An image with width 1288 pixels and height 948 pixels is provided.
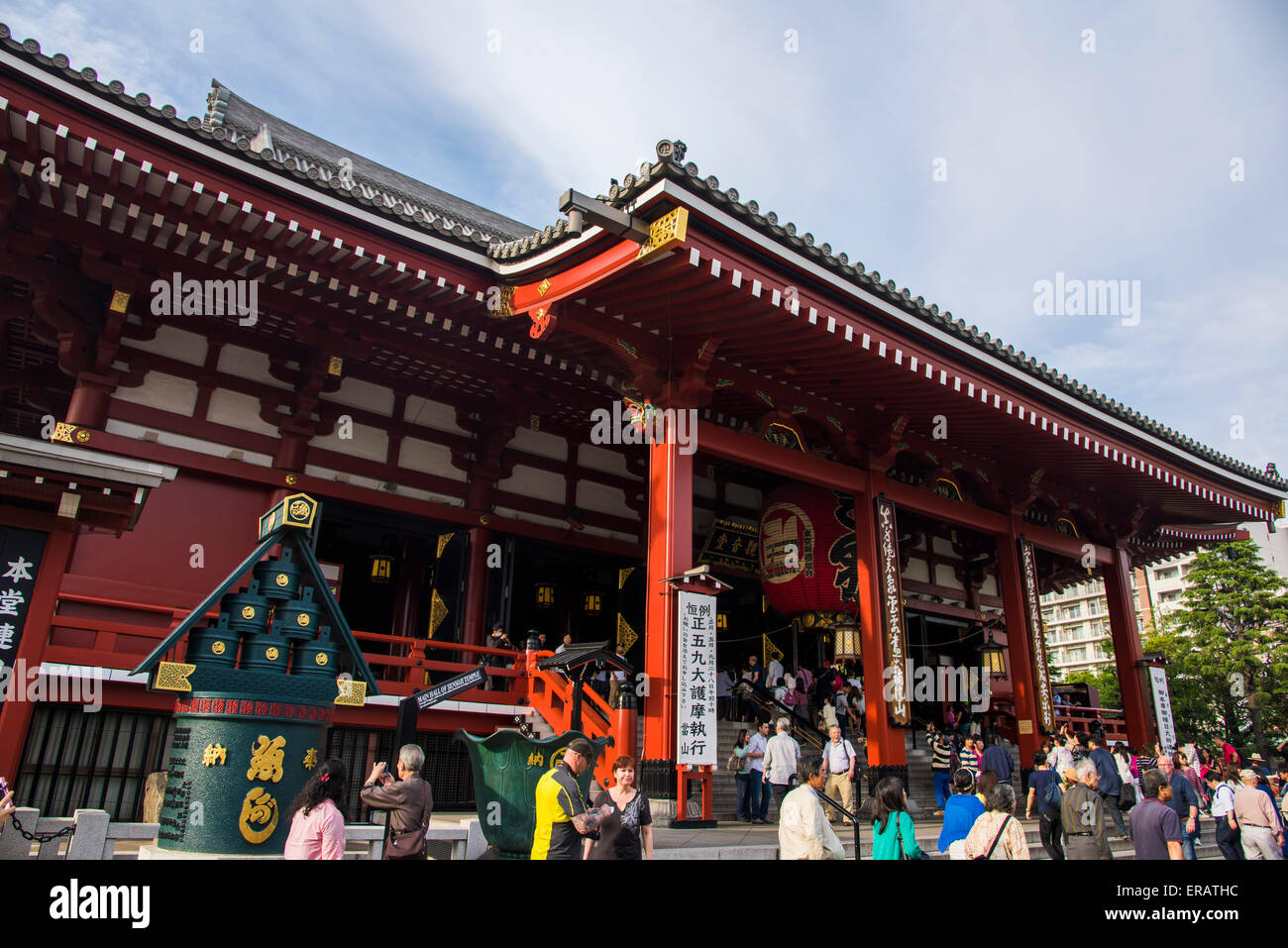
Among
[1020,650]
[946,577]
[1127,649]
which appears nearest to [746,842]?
[1020,650]

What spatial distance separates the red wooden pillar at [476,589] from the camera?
37.8 feet

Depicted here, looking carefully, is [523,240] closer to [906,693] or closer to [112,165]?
[112,165]

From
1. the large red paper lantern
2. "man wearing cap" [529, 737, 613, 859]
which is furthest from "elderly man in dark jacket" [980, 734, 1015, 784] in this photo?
"man wearing cap" [529, 737, 613, 859]

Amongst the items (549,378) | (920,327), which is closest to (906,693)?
(920,327)

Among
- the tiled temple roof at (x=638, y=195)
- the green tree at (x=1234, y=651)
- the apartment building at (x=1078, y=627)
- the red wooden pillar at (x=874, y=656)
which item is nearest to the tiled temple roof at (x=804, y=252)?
the tiled temple roof at (x=638, y=195)

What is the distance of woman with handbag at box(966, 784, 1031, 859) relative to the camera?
4629 mm

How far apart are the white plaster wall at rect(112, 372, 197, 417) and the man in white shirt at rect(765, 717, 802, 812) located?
27.3 feet

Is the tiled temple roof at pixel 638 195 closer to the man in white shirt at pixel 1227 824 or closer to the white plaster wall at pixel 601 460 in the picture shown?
the white plaster wall at pixel 601 460

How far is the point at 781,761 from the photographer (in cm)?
920

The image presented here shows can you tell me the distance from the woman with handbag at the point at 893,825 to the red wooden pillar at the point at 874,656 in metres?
6.67

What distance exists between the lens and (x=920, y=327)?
10656mm

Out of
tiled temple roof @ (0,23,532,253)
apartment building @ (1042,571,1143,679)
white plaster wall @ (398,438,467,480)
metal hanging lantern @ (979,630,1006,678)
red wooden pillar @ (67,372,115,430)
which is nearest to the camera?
tiled temple roof @ (0,23,532,253)

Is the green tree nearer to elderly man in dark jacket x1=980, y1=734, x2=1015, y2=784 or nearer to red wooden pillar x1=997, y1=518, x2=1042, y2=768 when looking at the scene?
red wooden pillar x1=997, y1=518, x2=1042, y2=768

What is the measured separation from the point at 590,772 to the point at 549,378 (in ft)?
23.1
